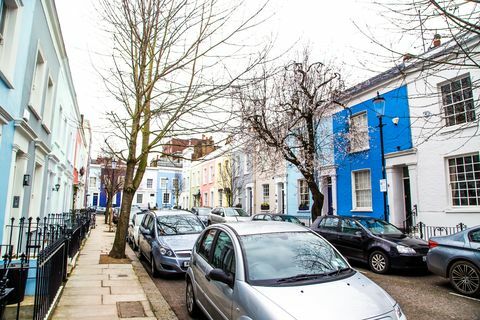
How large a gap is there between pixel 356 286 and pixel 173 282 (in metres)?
5.48

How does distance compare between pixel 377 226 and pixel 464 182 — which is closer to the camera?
pixel 377 226

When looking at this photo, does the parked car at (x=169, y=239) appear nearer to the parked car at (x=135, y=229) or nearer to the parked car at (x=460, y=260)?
the parked car at (x=135, y=229)

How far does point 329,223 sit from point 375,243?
2.22 m

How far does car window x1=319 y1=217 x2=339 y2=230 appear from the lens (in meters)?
10.9

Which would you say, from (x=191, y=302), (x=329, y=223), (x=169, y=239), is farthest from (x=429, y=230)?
(x=191, y=302)

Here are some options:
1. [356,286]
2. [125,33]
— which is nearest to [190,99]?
[125,33]

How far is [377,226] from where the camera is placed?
996 centimetres

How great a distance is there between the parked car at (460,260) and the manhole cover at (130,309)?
6.23 metres

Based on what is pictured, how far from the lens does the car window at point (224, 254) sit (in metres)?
4.24

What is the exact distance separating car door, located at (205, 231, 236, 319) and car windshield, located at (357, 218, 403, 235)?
634 centimetres

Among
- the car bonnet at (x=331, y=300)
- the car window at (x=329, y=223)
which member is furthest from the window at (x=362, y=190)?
the car bonnet at (x=331, y=300)

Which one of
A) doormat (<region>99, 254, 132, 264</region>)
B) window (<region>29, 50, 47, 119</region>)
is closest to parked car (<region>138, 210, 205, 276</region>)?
doormat (<region>99, 254, 132, 264</region>)

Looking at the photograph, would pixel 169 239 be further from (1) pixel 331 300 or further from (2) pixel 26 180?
(1) pixel 331 300

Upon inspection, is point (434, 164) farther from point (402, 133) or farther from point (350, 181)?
point (350, 181)
